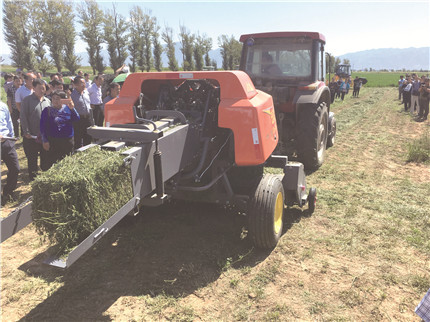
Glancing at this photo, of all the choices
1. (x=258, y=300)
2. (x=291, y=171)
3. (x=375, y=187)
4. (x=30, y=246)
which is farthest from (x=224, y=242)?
(x=375, y=187)

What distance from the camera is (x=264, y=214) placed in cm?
357

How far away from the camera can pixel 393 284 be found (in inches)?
126

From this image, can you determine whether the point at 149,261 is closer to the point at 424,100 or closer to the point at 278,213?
the point at 278,213

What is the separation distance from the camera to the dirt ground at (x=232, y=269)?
2883 mm

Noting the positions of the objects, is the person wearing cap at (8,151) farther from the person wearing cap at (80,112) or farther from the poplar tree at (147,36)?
the poplar tree at (147,36)

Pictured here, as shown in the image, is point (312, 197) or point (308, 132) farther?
point (308, 132)

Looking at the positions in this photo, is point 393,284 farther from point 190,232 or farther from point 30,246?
point 30,246

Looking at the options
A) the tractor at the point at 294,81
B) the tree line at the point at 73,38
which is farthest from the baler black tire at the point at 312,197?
the tree line at the point at 73,38

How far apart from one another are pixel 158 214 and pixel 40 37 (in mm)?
47098

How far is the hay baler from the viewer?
111 inches

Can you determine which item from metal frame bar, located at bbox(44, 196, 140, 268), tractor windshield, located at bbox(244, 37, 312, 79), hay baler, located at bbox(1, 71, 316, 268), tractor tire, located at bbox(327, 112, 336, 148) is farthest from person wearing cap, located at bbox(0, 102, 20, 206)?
tractor tire, located at bbox(327, 112, 336, 148)

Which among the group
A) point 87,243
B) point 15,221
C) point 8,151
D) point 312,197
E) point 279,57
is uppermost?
point 279,57

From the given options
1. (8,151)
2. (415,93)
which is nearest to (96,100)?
(8,151)

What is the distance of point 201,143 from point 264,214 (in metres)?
1.05
